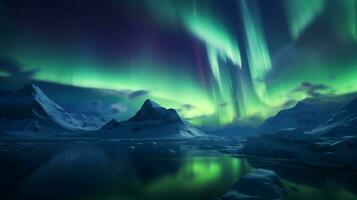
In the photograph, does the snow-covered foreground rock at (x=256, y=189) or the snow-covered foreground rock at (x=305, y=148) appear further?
the snow-covered foreground rock at (x=305, y=148)

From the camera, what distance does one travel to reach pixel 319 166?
64.6 m

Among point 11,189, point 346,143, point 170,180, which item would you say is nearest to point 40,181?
point 11,189

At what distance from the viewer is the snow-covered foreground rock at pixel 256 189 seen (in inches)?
1167

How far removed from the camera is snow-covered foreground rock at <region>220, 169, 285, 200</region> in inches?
1167

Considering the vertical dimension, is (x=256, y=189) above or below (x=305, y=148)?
below

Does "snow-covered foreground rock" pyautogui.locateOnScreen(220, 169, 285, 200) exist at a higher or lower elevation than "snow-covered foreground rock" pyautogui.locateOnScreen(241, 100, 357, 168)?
lower

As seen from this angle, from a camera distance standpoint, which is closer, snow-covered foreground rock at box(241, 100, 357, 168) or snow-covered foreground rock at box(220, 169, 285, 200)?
snow-covered foreground rock at box(220, 169, 285, 200)

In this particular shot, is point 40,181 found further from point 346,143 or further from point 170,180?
point 346,143

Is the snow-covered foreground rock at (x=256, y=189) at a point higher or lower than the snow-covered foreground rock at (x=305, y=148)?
lower

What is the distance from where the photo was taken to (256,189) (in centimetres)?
3150

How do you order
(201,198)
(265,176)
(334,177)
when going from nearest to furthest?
(201,198), (265,176), (334,177)

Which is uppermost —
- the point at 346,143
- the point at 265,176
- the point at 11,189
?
the point at 346,143

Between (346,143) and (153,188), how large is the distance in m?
47.9

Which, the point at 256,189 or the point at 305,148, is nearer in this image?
the point at 256,189
